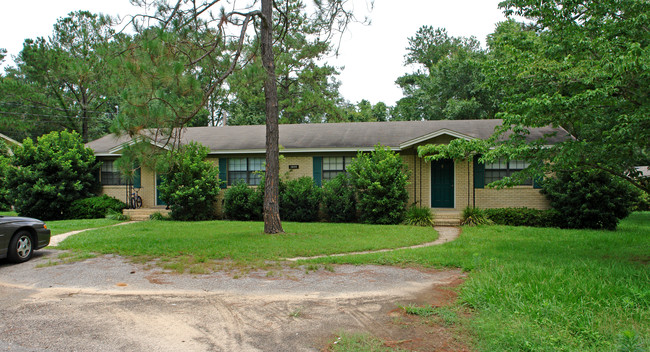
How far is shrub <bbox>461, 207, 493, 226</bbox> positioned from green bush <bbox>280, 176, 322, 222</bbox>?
5.15 metres

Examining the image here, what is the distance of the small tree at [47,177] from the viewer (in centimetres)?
1650

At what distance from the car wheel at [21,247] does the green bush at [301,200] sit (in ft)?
27.8

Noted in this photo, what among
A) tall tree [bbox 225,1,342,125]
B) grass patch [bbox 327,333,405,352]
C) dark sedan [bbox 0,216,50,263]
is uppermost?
tall tree [bbox 225,1,342,125]

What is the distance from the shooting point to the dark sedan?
24.6 feet

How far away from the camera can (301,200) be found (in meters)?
15.3

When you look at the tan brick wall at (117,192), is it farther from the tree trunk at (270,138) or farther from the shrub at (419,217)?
the shrub at (419,217)

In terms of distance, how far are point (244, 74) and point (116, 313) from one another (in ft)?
19.4

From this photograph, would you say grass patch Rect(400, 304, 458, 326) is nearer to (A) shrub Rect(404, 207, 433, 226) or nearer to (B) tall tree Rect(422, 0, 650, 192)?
(B) tall tree Rect(422, 0, 650, 192)

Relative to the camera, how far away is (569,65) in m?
6.25

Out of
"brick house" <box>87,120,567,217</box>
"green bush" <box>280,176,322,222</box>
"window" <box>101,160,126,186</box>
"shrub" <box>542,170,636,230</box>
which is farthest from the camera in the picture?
"window" <box>101,160,126,186</box>

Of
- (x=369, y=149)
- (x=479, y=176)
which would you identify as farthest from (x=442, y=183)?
(x=369, y=149)

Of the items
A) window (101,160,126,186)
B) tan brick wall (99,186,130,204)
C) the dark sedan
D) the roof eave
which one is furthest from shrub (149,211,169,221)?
the roof eave

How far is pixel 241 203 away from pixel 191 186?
77.4 inches

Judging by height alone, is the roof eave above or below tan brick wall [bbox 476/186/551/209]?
above
